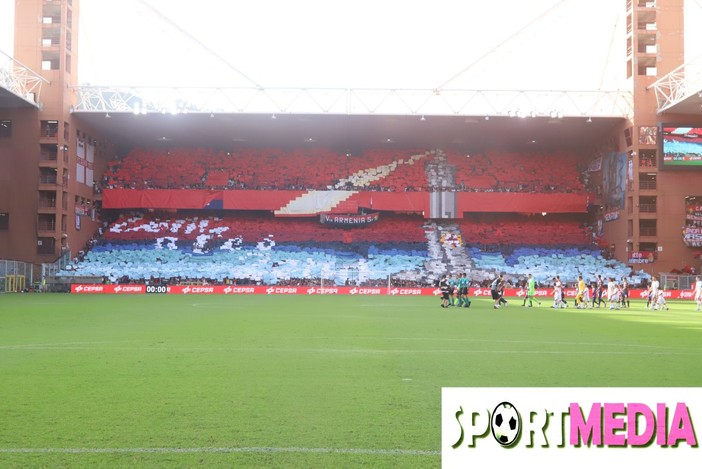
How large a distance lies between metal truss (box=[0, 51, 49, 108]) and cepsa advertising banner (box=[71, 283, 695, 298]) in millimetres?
15589

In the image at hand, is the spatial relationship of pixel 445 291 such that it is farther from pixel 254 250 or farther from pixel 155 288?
A: pixel 254 250

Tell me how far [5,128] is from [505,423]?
59024 millimetres

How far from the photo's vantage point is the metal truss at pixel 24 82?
1948 inches

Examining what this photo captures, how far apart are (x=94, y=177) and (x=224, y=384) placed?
189 ft

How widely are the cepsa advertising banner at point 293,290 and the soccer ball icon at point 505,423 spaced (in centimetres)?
4635

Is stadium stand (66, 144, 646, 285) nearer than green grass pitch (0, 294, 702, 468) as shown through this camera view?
No

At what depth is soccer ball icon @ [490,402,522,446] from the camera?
15.6 ft

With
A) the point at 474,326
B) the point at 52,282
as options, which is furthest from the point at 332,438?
the point at 52,282

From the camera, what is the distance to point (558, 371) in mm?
11945

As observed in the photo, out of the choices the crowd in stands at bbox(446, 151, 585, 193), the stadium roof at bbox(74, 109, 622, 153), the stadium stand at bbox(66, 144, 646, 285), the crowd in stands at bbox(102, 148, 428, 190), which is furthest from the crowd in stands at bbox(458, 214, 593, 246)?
the stadium roof at bbox(74, 109, 622, 153)

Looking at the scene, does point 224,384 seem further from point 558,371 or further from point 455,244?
point 455,244

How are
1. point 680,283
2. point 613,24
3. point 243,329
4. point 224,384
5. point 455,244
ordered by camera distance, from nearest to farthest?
point 224,384, point 243,329, point 680,283, point 613,24, point 455,244

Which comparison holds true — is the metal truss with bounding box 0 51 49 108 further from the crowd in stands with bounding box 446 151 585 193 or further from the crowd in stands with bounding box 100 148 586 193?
the crowd in stands with bounding box 446 151 585 193

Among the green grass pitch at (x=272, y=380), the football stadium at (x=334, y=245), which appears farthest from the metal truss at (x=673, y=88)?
the green grass pitch at (x=272, y=380)
